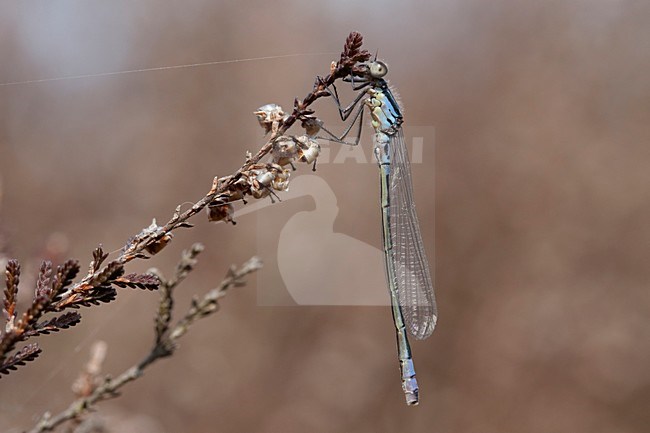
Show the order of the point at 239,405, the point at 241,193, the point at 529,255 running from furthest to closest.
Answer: the point at 529,255 < the point at 239,405 < the point at 241,193

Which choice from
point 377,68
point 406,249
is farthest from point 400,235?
point 377,68

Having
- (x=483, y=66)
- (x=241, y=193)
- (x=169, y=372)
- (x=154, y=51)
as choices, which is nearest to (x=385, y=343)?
(x=169, y=372)

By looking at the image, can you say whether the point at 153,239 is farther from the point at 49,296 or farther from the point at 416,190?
the point at 416,190

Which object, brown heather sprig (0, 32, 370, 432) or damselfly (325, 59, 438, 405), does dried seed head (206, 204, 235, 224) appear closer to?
Answer: brown heather sprig (0, 32, 370, 432)

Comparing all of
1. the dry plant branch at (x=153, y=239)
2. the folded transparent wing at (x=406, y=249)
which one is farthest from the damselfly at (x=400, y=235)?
the dry plant branch at (x=153, y=239)

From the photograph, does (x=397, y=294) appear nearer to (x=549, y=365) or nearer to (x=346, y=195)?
(x=346, y=195)
